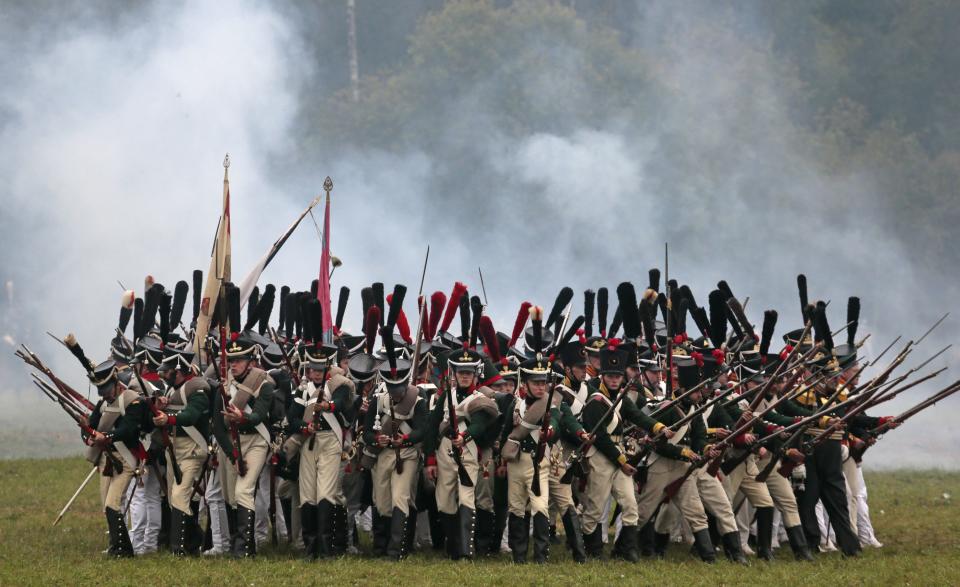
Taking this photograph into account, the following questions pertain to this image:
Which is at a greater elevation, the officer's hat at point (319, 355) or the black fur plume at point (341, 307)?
the black fur plume at point (341, 307)

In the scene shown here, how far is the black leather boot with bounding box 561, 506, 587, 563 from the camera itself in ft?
46.5

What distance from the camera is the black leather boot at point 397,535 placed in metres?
14.4

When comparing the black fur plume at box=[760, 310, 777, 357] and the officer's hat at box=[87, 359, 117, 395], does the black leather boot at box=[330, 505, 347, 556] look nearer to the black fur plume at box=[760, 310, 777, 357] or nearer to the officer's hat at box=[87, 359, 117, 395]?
the officer's hat at box=[87, 359, 117, 395]

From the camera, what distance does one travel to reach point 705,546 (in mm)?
14070

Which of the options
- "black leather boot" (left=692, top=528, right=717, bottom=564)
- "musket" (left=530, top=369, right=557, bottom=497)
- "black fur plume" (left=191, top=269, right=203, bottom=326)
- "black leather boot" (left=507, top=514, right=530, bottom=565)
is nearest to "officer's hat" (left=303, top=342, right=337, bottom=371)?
"musket" (left=530, top=369, right=557, bottom=497)

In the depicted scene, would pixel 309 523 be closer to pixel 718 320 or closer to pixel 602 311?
pixel 602 311

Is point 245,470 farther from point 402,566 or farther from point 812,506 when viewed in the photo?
point 812,506

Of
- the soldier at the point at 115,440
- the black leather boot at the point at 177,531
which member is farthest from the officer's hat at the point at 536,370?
the soldier at the point at 115,440

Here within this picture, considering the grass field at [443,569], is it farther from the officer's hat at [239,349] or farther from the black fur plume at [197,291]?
the black fur plume at [197,291]

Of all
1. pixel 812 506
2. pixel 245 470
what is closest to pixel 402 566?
pixel 245 470

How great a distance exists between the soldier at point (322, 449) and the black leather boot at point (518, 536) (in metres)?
2.11

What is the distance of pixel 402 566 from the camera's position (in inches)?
540

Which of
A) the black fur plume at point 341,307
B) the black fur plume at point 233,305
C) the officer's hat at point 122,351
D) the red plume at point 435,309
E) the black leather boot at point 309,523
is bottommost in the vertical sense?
the black leather boot at point 309,523

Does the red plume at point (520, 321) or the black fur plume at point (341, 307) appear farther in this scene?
the black fur plume at point (341, 307)
